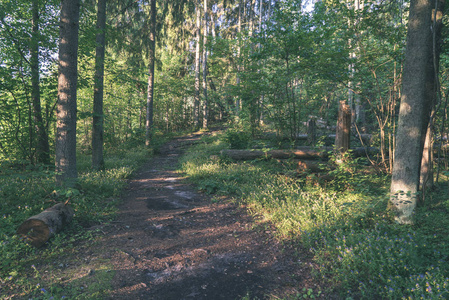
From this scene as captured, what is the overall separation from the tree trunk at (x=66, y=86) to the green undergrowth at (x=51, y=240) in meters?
0.70

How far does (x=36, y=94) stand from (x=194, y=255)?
7.18 metres

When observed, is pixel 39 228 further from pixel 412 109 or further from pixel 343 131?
pixel 343 131

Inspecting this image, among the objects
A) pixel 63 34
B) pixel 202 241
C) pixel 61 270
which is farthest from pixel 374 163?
pixel 63 34

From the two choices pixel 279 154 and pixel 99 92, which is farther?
pixel 279 154

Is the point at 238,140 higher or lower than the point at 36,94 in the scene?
lower

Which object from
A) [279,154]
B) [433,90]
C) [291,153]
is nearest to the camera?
[433,90]

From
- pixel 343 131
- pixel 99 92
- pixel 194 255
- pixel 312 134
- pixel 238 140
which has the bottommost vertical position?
pixel 194 255

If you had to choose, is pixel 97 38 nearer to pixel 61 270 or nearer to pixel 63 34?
pixel 63 34

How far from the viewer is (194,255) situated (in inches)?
153

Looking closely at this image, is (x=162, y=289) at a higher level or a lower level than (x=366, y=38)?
lower

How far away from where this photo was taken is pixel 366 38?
639cm

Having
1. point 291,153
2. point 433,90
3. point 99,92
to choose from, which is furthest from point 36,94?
point 433,90

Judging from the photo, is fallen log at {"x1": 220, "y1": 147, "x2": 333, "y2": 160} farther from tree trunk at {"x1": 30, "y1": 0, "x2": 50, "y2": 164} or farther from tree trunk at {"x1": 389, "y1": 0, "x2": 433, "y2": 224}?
tree trunk at {"x1": 30, "y1": 0, "x2": 50, "y2": 164}

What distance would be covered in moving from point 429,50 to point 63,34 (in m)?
7.80
